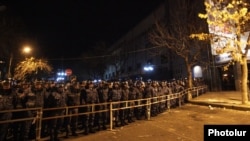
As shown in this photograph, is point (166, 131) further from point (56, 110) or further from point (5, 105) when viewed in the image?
point (5, 105)

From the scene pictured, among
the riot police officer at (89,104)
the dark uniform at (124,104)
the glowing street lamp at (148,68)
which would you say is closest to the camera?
the riot police officer at (89,104)

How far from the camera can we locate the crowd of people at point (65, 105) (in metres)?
8.69

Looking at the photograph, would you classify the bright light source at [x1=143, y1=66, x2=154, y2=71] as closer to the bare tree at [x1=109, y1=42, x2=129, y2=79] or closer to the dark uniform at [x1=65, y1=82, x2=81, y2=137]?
the bare tree at [x1=109, y1=42, x2=129, y2=79]

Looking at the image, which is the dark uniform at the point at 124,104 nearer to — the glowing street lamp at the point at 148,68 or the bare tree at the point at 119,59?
the glowing street lamp at the point at 148,68

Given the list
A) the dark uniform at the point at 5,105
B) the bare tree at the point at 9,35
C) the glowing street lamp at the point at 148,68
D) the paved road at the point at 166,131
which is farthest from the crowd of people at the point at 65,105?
the glowing street lamp at the point at 148,68

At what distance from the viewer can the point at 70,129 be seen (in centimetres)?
1063

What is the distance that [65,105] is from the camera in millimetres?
9938

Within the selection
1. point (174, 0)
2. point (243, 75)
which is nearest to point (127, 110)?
point (243, 75)

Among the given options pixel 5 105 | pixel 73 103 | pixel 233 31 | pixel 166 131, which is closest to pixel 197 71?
pixel 233 31

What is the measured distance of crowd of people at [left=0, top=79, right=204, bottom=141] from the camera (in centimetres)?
869

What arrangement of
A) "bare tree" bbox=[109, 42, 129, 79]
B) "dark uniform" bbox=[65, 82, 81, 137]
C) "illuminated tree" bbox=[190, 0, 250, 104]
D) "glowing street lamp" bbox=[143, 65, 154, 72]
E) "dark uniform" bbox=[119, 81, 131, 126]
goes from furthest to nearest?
"bare tree" bbox=[109, 42, 129, 79] → "glowing street lamp" bbox=[143, 65, 154, 72] → "illuminated tree" bbox=[190, 0, 250, 104] → "dark uniform" bbox=[119, 81, 131, 126] → "dark uniform" bbox=[65, 82, 81, 137]

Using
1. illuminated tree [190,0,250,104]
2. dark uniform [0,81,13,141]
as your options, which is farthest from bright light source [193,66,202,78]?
dark uniform [0,81,13,141]

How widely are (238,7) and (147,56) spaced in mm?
33925

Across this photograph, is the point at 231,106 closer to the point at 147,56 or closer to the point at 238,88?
the point at 238,88
